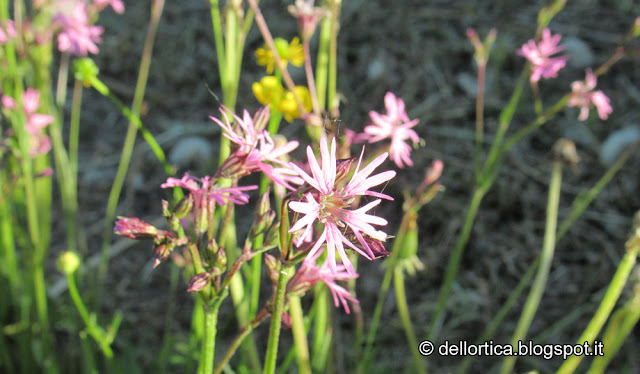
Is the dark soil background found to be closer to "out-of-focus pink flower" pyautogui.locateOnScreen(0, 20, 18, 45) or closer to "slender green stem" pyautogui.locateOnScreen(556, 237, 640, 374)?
"slender green stem" pyautogui.locateOnScreen(556, 237, 640, 374)

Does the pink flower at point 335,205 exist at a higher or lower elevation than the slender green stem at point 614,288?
lower

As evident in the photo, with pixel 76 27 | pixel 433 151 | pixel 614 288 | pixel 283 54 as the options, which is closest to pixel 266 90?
pixel 283 54

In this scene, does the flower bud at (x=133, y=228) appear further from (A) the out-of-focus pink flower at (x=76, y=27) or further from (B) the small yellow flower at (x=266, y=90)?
(A) the out-of-focus pink flower at (x=76, y=27)

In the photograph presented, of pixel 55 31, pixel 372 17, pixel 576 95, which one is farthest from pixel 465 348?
pixel 372 17

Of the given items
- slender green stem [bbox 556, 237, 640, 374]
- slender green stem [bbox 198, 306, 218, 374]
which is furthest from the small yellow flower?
slender green stem [bbox 556, 237, 640, 374]

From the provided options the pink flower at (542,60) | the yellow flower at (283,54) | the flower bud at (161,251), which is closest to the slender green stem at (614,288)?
the pink flower at (542,60)

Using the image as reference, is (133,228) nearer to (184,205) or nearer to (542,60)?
(184,205)

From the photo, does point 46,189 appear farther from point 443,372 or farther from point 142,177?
point 443,372

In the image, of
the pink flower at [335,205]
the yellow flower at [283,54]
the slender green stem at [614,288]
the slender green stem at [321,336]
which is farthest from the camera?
the yellow flower at [283,54]
